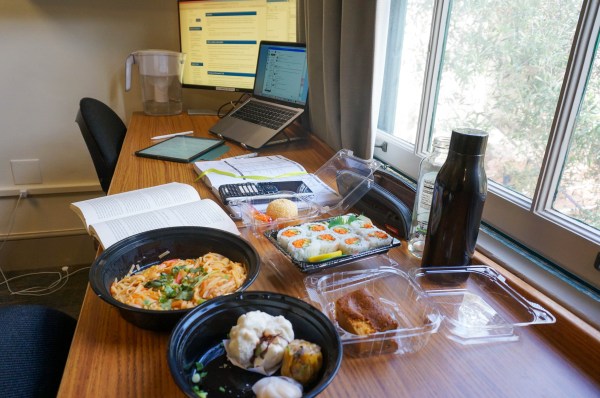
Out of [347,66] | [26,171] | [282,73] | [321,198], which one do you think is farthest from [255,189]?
[26,171]

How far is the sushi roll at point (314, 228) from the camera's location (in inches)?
31.9

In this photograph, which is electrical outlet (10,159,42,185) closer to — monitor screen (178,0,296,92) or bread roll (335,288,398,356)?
monitor screen (178,0,296,92)

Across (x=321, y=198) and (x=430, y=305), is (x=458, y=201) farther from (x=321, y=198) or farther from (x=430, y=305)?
(x=321, y=198)

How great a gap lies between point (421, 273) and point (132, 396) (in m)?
0.49

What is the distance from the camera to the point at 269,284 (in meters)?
0.72

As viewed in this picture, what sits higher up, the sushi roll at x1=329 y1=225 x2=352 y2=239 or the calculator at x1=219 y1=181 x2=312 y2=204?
the sushi roll at x1=329 y1=225 x2=352 y2=239

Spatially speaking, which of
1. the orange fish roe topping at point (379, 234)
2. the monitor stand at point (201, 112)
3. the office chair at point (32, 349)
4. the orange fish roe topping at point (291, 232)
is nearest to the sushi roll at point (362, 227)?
the orange fish roe topping at point (379, 234)

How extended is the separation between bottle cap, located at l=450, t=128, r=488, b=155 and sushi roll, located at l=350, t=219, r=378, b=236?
9.2 inches

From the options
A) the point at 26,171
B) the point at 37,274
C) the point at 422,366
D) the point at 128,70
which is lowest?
the point at 37,274

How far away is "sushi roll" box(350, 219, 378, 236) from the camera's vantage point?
2.65ft

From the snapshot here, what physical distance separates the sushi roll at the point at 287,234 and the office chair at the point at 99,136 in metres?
0.83

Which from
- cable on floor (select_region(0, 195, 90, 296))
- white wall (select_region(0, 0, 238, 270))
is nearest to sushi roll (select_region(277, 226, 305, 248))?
white wall (select_region(0, 0, 238, 270))

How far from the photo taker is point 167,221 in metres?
0.87

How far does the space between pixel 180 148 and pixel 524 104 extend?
1.03 meters
